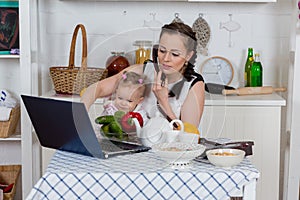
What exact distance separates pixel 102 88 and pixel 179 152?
1.39 ft

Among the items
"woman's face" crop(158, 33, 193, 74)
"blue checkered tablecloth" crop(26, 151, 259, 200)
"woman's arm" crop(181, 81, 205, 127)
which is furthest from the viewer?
"woman's arm" crop(181, 81, 205, 127)

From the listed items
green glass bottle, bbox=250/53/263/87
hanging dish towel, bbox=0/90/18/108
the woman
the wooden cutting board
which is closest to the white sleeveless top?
the woman

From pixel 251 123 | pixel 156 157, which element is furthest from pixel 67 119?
pixel 251 123

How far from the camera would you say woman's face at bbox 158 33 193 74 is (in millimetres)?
2031

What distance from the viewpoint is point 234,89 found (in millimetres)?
3441

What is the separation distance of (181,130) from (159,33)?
35cm

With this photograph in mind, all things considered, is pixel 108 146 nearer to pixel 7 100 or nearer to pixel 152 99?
pixel 152 99

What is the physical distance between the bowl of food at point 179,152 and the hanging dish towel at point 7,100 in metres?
1.73

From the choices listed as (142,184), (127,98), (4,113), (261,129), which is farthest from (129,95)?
(4,113)

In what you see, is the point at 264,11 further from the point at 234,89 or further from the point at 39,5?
the point at 39,5

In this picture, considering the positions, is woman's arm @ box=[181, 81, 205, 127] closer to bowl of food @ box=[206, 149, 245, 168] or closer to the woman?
the woman

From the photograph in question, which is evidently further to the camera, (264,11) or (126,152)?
(264,11)

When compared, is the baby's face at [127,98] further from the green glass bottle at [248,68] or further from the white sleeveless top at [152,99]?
the green glass bottle at [248,68]

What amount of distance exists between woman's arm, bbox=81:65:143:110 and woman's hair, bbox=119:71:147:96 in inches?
0.8
